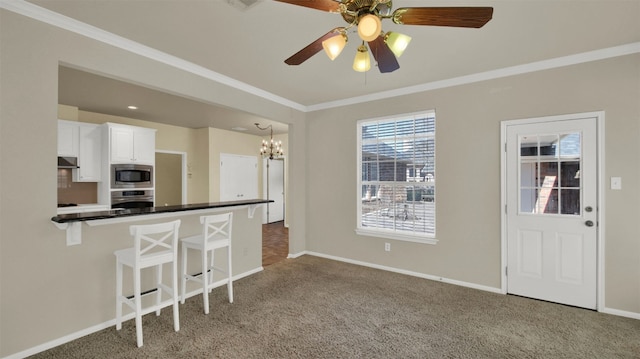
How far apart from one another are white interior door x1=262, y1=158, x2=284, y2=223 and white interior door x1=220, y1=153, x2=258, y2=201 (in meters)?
0.40

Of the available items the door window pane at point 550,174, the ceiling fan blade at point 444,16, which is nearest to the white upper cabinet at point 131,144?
the ceiling fan blade at point 444,16

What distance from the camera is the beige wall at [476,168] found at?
2750 mm

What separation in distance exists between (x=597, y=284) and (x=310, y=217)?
3.63 metres

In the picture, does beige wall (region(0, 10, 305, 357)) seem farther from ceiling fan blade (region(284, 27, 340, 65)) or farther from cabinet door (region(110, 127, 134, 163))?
cabinet door (region(110, 127, 134, 163))

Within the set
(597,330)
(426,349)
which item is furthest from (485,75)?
(426,349)

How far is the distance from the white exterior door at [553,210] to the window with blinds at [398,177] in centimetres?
92

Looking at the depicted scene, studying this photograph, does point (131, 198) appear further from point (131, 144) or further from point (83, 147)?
point (83, 147)

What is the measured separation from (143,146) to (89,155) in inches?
31.6

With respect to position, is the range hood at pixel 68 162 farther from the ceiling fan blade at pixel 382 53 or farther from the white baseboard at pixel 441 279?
the ceiling fan blade at pixel 382 53

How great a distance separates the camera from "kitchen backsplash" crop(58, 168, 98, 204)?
15.1ft

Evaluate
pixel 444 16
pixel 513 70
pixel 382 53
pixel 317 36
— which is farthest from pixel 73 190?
pixel 513 70

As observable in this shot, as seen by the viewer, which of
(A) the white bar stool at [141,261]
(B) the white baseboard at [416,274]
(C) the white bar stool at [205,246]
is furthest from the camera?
(B) the white baseboard at [416,274]

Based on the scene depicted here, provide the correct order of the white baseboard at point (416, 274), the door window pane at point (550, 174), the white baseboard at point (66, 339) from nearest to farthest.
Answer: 1. the white baseboard at point (66, 339)
2. the door window pane at point (550, 174)
3. the white baseboard at point (416, 274)

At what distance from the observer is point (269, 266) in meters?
4.33
